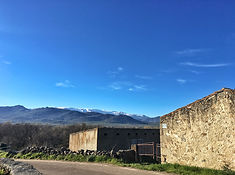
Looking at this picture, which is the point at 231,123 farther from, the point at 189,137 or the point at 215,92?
the point at 189,137

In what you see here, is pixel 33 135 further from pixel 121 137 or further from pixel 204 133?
pixel 204 133

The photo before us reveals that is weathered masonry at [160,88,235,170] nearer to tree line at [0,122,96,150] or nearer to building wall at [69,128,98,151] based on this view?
building wall at [69,128,98,151]

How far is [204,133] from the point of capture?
10258 millimetres

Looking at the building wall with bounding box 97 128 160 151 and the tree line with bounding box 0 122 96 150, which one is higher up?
the building wall with bounding box 97 128 160 151

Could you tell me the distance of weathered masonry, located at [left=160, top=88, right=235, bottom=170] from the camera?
29.9 feet

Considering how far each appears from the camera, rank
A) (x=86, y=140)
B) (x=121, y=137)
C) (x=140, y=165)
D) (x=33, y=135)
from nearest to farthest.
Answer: (x=140, y=165) < (x=121, y=137) < (x=86, y=140) < (x=33, y=135)

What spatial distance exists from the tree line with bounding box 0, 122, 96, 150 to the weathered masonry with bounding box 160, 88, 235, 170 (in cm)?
4200

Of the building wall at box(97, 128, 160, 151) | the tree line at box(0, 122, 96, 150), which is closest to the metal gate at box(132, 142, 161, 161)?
the building wall at box(97, 128, 160, 151)

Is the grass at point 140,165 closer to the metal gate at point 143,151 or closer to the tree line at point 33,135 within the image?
the metal gate at point 143,151

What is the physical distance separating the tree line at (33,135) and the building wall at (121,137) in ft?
105

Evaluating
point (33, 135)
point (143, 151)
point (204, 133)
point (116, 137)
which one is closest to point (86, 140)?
point (116, 137)

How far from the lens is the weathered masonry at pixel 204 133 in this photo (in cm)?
910

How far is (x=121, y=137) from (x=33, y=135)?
42663mm

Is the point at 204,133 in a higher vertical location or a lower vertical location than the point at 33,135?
higher
